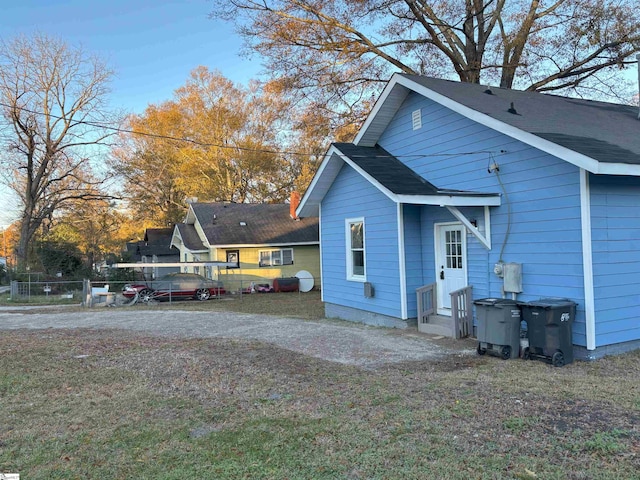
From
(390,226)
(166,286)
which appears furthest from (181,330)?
(166,286)

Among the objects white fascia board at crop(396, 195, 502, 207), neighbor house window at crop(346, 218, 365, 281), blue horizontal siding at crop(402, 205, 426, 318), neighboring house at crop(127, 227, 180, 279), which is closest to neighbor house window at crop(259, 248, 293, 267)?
neighboring house at crop(127, 227, 180, 279)

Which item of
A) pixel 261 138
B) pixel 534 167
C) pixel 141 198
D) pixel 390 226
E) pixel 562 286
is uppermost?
pixel 261 138

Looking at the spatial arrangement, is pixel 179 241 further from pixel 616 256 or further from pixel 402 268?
pixel 616 256

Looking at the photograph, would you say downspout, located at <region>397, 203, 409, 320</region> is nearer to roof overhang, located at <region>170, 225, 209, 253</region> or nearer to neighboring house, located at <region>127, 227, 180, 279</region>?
roof overhang, located at <region>170, 225, 209, 253</region>

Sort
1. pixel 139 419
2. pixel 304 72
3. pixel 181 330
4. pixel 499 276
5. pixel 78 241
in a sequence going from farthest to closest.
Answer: pixel 78 241, pixel 304 72, pixel 181 330, pixel 499 276, pixel 139 419

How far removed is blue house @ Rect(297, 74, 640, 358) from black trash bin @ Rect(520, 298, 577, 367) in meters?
0.34

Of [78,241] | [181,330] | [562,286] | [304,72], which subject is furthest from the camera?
[78,241]

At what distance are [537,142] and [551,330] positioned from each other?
2.70m

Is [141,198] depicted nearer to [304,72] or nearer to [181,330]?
[304,72]

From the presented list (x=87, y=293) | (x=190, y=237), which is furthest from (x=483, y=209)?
(x=190, y=237)

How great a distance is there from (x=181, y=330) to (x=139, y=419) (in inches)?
253

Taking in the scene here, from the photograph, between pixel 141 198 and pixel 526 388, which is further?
pixel 141 198

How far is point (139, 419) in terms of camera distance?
480 centimetres

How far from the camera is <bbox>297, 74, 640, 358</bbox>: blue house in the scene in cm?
709
